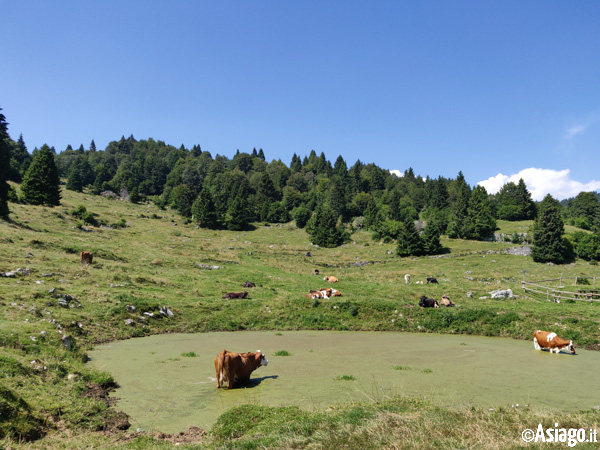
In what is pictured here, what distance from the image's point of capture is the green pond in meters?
8.99

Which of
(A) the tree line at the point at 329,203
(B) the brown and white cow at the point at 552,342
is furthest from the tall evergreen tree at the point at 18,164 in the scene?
(B) the brown and white cow at the point at 552,342

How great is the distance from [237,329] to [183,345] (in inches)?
184

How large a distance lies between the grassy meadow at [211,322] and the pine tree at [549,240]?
525 centimetres

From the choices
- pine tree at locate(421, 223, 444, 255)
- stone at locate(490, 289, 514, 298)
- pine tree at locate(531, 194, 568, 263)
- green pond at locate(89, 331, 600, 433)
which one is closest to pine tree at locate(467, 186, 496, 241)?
pine tree at locate(421, 223, 444, 255)

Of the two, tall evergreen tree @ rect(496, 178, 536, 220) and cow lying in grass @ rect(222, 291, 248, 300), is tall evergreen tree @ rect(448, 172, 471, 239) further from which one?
cow lying in grass @ rect(222, 291, 248, 300)

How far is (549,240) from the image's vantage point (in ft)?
193

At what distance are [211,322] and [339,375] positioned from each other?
36.6 ft

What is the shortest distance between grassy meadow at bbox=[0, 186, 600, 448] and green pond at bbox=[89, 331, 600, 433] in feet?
3.17

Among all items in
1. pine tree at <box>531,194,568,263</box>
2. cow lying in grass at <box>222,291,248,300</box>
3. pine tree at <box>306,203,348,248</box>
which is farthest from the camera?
pine tree at <box>306,203,348,248</box>

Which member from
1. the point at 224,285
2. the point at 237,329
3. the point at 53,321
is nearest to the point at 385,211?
the point at 224,285

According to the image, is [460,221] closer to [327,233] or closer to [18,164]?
[327,233]

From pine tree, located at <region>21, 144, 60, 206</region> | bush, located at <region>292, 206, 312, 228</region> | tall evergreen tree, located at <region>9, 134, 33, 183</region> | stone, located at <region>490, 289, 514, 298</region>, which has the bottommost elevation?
stone, located at <region>490, 289, 514, 298</region>

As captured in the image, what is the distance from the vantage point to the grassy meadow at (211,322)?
6.49 meters

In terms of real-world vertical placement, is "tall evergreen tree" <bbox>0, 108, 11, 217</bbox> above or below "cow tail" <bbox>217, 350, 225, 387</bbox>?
above
